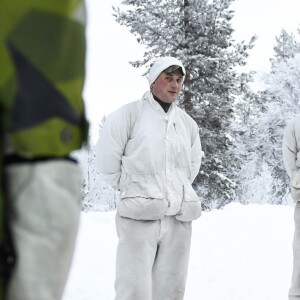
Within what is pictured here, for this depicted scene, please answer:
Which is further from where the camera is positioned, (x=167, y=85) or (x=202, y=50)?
(x=202, y=50)

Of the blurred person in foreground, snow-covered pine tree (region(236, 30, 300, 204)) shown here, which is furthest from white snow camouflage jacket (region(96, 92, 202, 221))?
snow-covered pine tree (region(236, 30, 300, 204))

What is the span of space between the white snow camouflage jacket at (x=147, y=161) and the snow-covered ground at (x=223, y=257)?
147cm

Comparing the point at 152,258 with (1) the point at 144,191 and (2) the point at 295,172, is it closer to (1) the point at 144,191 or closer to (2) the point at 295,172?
(1) the point at 144,191

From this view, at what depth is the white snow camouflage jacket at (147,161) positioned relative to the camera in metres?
3.87

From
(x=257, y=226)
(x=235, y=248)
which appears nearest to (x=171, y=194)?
(x=235, y=248)

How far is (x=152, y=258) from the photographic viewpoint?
3.96 m

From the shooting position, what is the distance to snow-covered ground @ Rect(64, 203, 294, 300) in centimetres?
624

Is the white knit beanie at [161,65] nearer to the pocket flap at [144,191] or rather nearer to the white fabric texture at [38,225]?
the pocket flap at [144,191]

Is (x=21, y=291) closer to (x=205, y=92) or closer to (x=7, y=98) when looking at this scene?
(x=7, y=98)

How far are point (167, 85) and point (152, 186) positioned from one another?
0.65 meters

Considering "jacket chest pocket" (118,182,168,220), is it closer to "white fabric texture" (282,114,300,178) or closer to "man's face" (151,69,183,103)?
"man's face" (151,69,183,103)

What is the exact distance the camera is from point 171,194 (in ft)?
12.9

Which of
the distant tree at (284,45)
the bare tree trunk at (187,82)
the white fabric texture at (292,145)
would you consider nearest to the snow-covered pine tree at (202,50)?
the bare tree trunk at (187,82)

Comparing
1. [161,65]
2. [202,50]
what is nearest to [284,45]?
[202,50]
